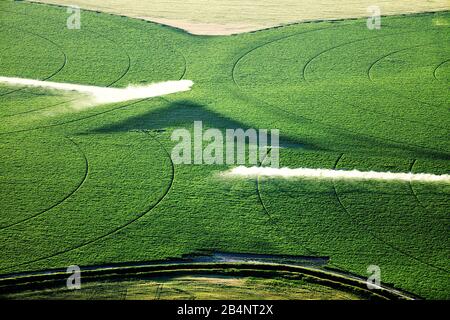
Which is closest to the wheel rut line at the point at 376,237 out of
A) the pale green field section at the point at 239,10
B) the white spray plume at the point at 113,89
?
the white spray plume at the point at 113,89

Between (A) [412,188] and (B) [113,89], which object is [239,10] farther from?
(A) [412,188]

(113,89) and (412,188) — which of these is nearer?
(412,188)

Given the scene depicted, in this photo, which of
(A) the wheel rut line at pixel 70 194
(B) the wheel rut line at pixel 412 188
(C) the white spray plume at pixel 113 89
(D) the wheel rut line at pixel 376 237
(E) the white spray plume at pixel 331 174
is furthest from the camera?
(C) the white spray plume at pixel 113 89

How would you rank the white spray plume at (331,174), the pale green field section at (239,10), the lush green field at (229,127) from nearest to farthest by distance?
the lush green field at (229,127) → the white spray plume at (331,174) → the pale green field section at (239,10)

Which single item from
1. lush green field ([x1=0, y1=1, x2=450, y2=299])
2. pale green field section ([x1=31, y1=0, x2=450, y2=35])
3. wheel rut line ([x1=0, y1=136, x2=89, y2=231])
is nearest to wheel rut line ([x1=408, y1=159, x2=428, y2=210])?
lush green field ([x1=0, y1=1, x2=450, y2=299])

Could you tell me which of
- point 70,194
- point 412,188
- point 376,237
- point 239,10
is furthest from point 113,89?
point 376,237

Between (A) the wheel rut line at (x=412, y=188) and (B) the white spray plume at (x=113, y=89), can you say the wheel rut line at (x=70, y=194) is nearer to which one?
(B) the white spray plume at (x=113, y=89)
